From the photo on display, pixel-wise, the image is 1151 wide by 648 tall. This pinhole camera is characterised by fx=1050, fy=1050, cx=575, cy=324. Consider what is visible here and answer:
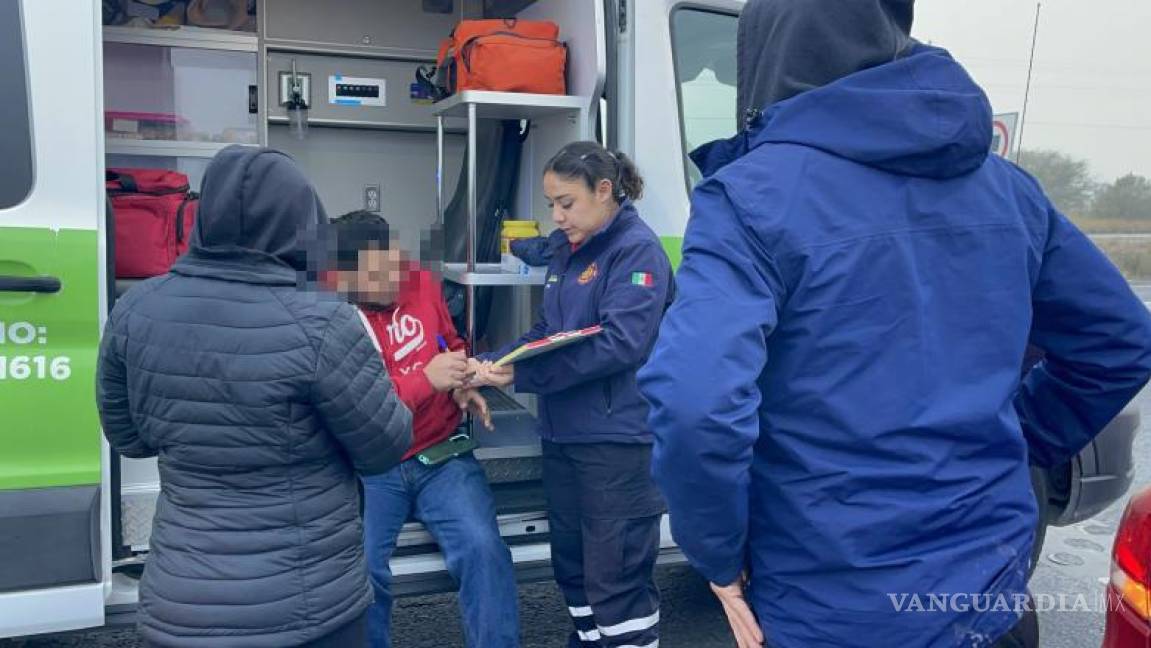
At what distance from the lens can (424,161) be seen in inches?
194


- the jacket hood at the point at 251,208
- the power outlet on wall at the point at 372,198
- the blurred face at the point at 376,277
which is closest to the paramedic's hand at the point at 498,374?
the blurred face at the point at 376,277

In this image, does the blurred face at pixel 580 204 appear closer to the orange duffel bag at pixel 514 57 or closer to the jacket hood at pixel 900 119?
the orange duffel bag at pixel 514 57

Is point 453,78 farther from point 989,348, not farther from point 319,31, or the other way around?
point 989,348

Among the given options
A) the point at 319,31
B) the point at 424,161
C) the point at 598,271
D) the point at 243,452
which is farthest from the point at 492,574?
the point at 319,31

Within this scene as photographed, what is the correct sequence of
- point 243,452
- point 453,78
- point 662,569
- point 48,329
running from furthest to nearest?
1. point 662,569
2. point 453,78
3. point 48,329
4. point 243,452

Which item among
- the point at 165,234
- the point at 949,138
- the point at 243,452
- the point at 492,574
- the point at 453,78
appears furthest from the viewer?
the point at 453,78

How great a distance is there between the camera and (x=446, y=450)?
324 cm

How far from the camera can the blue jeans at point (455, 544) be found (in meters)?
3.07

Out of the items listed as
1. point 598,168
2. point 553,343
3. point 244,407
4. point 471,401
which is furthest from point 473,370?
point 244,407

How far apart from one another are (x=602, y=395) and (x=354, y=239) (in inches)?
37.3

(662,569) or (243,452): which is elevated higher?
(243,452)

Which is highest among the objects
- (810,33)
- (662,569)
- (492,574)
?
(810,33)

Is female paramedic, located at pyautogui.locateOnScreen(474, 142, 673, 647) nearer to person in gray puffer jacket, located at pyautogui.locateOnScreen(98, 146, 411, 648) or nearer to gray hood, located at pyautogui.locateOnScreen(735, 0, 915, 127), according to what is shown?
person in gray puffer jacket, located at pyautogui.locateOnScreen(98, 146, 411, 648)

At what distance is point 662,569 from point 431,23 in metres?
2.69
